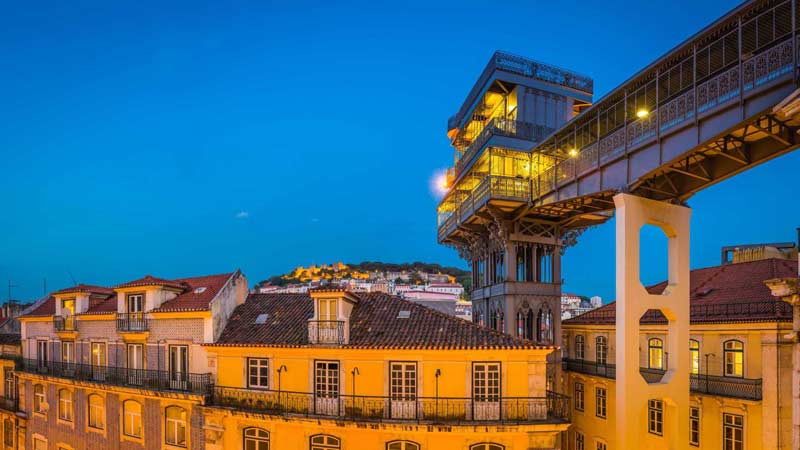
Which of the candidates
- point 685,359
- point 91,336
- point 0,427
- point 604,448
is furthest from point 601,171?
point 0,427

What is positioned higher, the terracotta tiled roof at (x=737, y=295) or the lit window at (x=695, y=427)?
the terracotta tiled roof at (x=737, y=295)

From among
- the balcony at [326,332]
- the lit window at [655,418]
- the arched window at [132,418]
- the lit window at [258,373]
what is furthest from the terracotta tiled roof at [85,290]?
the lit window at [655,418]

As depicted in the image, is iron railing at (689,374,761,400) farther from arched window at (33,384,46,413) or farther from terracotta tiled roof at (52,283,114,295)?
arched window at (33,384,46,413)

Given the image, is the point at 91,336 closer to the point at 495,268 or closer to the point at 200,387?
the point at 200,387

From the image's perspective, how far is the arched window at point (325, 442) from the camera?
1019 inches

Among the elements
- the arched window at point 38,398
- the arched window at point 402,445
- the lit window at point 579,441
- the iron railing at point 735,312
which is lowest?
the lit window at point 579,441

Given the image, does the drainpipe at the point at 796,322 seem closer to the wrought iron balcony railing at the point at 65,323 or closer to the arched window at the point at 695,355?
the arched window at the point at 695,355

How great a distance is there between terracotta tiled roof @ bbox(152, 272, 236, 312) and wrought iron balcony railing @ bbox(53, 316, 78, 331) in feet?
25.2

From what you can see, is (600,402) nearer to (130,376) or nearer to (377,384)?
(377,384)

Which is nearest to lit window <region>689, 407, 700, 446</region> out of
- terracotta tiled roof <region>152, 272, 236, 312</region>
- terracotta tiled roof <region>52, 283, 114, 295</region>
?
terracotta tiled roof <region>152, 272, 236, 312</region>

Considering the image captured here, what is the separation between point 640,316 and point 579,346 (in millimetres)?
17471

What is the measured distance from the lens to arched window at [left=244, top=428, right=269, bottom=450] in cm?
2734

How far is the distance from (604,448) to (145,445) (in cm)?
2531

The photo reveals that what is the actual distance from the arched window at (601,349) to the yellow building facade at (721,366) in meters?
0.06
